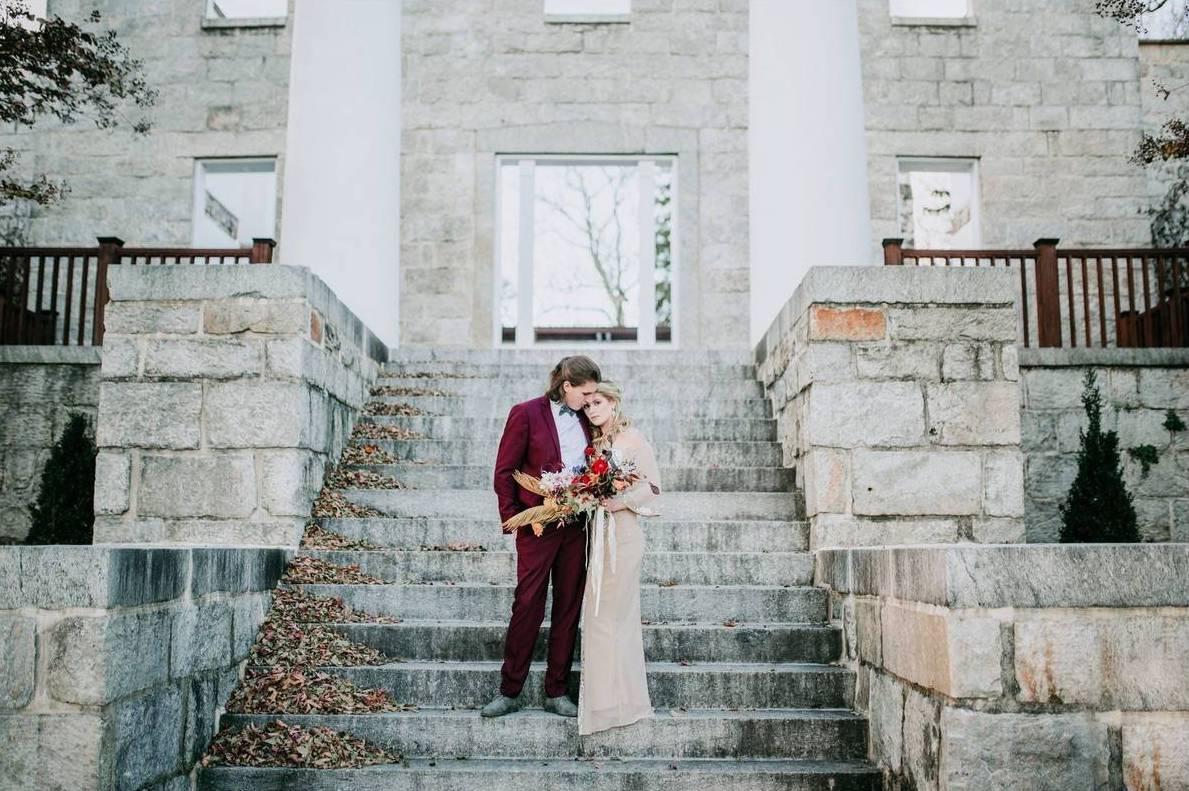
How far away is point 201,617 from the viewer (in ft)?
13.2

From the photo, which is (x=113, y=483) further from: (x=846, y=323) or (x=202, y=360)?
(x=846, y=323)

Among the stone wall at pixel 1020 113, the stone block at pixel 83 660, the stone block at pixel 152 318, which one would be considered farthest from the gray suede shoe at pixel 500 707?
the stone wall at pixel 1020 113

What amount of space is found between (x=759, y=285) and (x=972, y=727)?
179 inches

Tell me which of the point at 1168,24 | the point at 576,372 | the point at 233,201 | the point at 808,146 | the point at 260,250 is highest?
the point at 1168,24

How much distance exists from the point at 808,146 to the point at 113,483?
5.12 metres

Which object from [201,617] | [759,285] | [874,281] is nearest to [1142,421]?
[759,285]

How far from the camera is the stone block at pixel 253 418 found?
17.4 ft

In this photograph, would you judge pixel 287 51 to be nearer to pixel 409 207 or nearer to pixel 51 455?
pixel 409 207

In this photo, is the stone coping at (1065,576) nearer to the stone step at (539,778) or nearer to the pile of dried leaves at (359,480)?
the stone step at (539,778)

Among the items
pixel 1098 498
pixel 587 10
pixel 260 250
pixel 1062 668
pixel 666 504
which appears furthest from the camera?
pixel 587 10

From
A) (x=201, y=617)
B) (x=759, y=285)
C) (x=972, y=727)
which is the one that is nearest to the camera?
(x=972, y=727)

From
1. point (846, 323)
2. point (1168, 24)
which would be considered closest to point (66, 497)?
point (846, 323)

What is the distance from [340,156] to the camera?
7.37 metres

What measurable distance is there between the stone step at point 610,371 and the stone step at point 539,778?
12.9 feet
